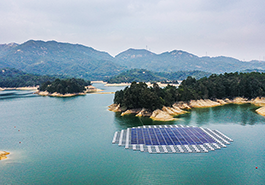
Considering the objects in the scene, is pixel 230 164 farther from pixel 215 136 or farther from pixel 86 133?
pixel 86 133

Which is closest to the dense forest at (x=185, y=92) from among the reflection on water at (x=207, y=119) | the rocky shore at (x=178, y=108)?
the rocky shore at (x=178, y=108)

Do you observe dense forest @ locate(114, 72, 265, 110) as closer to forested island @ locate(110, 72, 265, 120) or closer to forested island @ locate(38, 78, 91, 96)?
forested island @ locate(110, 72, 265, 120)

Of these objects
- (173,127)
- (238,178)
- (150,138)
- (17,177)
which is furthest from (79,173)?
(173,127)

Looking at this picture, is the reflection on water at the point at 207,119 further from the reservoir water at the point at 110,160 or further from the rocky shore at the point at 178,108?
the rocky shore at the point at 178,108

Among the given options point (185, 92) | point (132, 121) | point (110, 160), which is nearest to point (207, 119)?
point (185, 92)

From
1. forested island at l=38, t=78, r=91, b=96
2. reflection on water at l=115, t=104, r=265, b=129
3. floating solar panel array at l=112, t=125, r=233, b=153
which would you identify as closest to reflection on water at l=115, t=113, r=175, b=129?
reflection on water at l=115, t=104, r=265, b=129

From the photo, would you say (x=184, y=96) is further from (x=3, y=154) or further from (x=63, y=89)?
(x=63, y=89)
